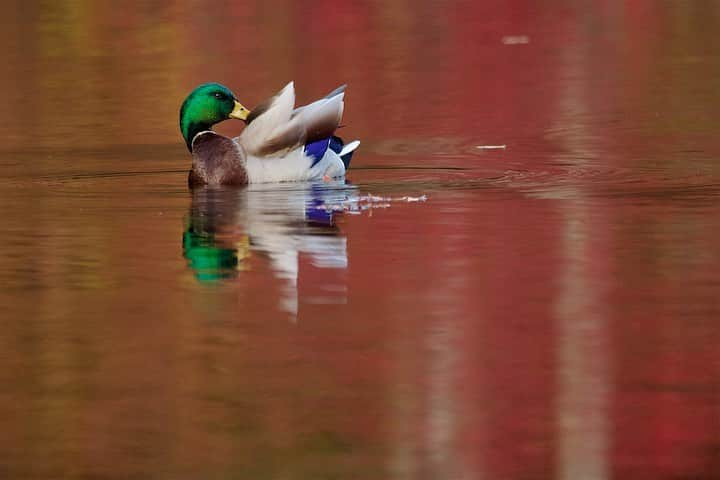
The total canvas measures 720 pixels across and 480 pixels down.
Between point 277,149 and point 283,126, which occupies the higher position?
point 283,126

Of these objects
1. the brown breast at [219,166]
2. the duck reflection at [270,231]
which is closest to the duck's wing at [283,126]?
the brown breast at [219,166]

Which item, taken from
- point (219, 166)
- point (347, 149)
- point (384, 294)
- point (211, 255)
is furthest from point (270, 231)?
point (347, 149)

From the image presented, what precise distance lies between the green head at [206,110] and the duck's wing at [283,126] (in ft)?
1.65

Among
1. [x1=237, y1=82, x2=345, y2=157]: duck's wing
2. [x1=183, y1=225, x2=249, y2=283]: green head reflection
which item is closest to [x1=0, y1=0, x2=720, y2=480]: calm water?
[x1=183, y1=225, x2=249, y2=283]: green head reflection

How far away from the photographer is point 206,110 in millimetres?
13211

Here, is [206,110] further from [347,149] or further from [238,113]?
[347,149]

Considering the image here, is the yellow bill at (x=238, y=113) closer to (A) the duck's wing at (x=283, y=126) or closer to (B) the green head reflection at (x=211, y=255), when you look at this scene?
(A) the duck's wing at (x=283, y=126)

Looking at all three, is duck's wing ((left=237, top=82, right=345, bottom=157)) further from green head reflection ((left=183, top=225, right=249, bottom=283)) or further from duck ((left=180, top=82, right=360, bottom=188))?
green head reflection ((left=183, top=225, right=249, bottom=283))

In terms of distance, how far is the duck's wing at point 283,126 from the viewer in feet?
41.0

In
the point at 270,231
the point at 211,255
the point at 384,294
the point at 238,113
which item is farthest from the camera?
the point at 238,113

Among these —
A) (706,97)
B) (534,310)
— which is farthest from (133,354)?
(706,97)

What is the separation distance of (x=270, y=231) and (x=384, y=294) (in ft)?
6.86

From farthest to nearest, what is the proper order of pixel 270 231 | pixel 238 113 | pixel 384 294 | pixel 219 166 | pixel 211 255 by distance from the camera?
pixel 238 113, pixel 219 166, pixel 270 231, pixel 211 255, pixel 384 294

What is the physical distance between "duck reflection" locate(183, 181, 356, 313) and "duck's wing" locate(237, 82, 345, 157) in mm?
272
